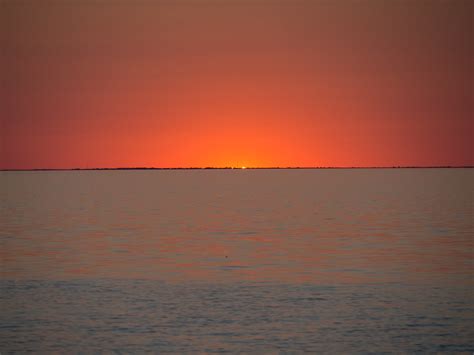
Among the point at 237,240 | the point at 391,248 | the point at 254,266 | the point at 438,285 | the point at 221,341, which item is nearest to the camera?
the point at 221,341

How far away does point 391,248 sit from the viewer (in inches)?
2191

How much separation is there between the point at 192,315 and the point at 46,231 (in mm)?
41406

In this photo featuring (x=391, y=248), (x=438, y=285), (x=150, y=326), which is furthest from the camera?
(x=391, y=248)

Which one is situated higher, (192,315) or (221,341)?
(192,315)

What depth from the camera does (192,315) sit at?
103ft

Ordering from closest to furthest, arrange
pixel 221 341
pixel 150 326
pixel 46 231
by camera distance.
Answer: pixel 221 341
pixel 150 326
pixel 46 231

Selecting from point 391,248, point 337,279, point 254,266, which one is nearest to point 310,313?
point 337,279

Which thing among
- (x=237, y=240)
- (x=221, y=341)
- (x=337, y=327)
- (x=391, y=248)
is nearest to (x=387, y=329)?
(x=337, y=327)

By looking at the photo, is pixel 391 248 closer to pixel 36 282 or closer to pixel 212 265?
pixel 212 265

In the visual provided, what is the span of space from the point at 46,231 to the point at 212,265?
2857cm

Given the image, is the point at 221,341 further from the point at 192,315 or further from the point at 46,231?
the point at 46,231

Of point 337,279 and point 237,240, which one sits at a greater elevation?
point 237,240

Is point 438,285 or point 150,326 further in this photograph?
point 438,285

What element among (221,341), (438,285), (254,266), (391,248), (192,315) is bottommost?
(221,341)
